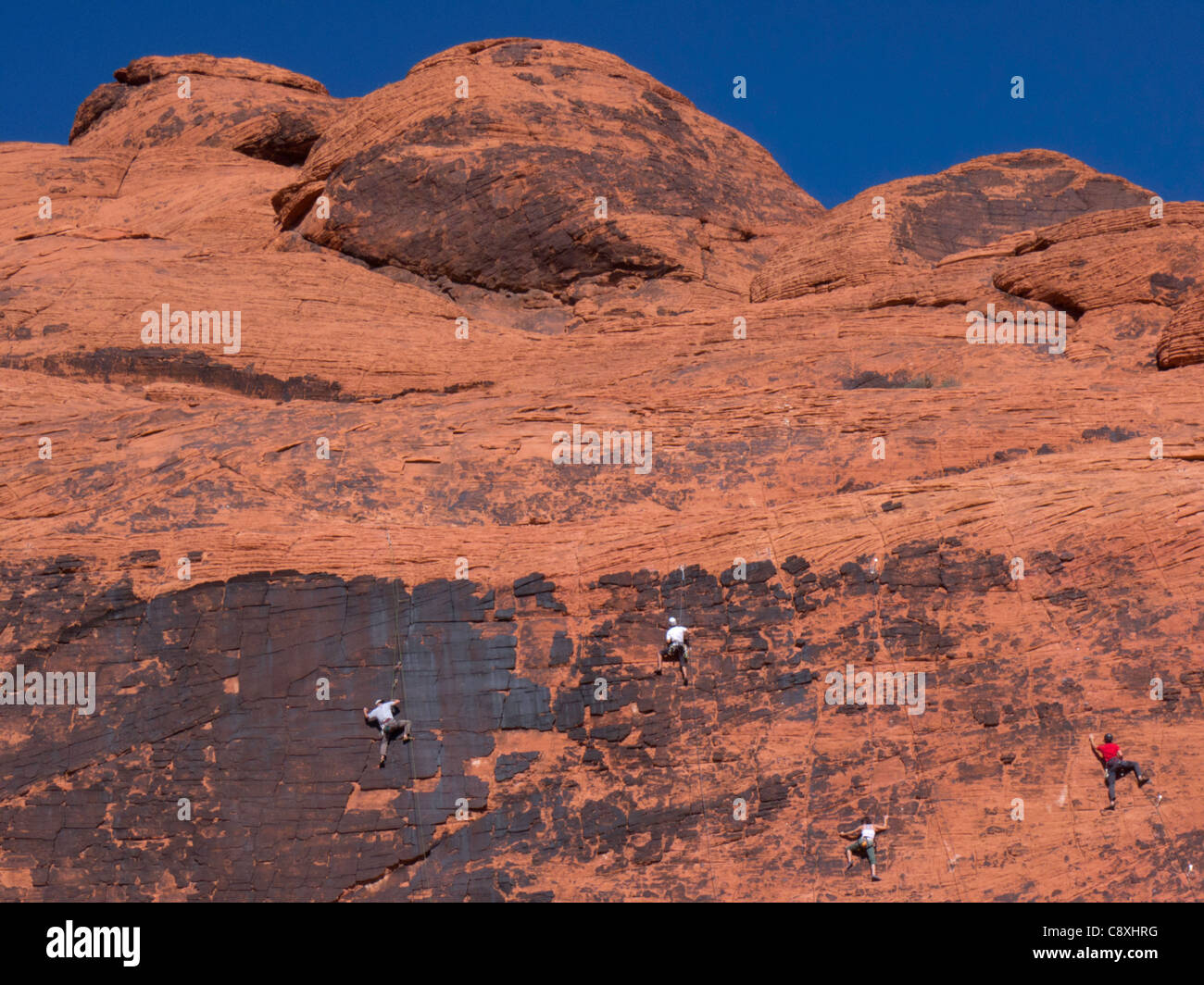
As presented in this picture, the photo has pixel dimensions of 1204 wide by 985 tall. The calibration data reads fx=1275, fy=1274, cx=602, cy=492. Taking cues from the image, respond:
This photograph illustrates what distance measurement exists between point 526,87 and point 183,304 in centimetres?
1054

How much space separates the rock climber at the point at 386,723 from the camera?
54.7 feet

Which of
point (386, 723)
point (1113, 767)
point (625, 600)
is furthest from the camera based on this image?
point (625, 600)

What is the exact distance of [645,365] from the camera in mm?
23328

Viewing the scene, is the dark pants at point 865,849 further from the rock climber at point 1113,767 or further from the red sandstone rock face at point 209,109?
the red sandstone rock face at point 209,109

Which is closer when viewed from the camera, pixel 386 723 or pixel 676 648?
pixel 386 723

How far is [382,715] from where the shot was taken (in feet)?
54.7

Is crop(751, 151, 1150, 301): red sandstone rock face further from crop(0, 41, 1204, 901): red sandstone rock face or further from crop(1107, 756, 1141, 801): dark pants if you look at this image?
crop(1107, 756, 1141, 801): dark pants

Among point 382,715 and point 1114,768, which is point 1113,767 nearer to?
point 1114,768

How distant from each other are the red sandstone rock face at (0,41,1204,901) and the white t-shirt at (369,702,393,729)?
15.7 inches

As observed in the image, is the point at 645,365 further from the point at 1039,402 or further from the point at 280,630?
the point at 280,630

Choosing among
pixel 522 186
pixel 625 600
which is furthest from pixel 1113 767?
pixel 522 186

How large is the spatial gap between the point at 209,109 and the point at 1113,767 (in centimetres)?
3342

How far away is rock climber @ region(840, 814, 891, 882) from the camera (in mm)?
15344

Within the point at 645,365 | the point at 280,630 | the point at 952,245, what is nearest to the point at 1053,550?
the point at 645,365
